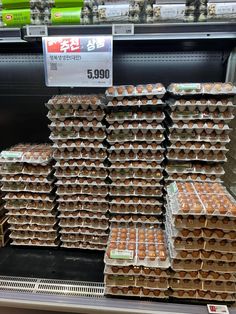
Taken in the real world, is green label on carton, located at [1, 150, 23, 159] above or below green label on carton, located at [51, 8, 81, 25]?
below

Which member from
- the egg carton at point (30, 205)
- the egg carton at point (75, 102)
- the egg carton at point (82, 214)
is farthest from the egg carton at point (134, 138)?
the egg carton at point (30, 205)

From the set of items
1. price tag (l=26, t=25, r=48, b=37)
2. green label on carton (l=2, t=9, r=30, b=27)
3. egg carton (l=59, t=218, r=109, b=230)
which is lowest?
egg carton (l=59, t=218, r=109, b=230)

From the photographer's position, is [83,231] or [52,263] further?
[83,231]

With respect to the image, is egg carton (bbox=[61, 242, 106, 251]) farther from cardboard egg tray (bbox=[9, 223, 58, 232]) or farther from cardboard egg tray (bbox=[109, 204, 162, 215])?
cardboard egg tray (bbox=[109, 204, 162, 215])

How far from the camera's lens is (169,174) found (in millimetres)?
1508

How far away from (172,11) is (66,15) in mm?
499

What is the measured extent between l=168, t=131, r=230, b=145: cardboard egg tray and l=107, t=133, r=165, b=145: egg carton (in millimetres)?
69

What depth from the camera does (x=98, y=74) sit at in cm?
125

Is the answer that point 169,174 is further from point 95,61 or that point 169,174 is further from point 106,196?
point 95,61

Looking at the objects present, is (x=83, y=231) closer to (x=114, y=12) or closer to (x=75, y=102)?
(x=75, y=102)

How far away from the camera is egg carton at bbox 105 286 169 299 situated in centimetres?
121

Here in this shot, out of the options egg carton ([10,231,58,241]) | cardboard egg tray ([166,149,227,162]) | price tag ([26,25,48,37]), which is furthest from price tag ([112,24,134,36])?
egg carton ([10,231,58,241])

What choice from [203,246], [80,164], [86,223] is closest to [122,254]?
[203,246]

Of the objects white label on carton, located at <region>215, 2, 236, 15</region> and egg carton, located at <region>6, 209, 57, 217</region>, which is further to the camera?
egg carton, located at <region>6, 209, 57, 217</region>
